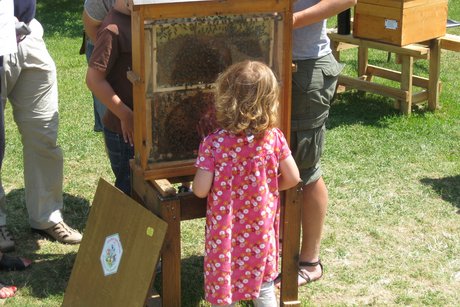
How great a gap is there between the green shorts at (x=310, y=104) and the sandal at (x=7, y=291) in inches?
64.0

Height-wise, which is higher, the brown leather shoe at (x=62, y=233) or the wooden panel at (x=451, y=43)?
the wooden panel at (x=451, y=43)

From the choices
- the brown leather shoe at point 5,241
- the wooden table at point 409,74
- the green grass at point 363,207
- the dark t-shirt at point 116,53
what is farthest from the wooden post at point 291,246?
the wooden table at point 409,74

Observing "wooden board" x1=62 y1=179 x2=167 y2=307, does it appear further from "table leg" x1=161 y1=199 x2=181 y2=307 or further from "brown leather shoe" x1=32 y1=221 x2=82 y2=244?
"brown leather shoe" x1=32 y1=221 x2=82 y2=244

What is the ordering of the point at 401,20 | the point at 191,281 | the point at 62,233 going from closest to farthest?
the point at 191,281 → the point at 62,233 → the point at 401,20

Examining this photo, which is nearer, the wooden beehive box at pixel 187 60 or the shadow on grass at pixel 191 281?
the wooden beehive box at pixel 187 60

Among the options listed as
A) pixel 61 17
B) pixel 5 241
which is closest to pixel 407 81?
pixel 5 241

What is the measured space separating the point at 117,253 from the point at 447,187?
286 cm

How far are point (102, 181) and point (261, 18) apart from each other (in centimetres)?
112

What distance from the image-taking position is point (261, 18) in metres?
3.37

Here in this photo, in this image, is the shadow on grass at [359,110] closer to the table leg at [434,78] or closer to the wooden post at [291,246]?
the table leg at [434,78]

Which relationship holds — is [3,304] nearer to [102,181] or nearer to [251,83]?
[102,181]

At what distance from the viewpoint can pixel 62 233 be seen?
474 centimetres

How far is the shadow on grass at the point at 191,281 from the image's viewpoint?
407 cm

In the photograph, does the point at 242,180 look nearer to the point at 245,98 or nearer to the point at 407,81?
the point at 245,98
